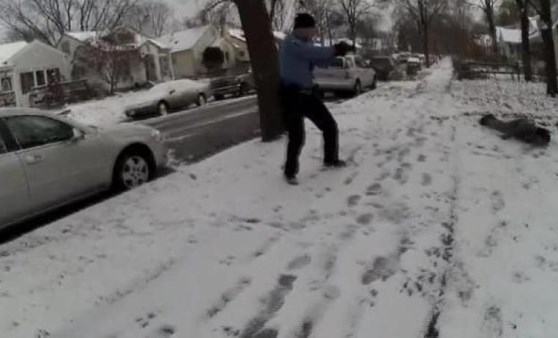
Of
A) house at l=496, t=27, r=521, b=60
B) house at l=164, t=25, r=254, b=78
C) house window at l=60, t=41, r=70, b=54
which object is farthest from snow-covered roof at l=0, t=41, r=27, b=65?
house at l=496, t=27, r=521, b=60

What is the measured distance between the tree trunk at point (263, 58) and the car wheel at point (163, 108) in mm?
19038

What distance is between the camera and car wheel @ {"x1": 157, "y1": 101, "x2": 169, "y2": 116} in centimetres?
2822

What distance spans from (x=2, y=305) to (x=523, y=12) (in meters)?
25.4

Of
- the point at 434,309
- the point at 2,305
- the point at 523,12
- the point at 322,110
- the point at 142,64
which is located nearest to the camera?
the point at 434,309

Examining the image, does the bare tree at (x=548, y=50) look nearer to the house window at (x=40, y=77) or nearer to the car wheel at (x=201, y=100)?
the car wheel at (x=201, y=100)

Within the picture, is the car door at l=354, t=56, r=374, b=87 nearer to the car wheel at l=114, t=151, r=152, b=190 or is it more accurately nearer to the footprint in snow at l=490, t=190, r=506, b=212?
the car wheel at l=114, t=151, r=152, b=190

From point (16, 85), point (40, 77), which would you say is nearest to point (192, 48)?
point (40, 77)

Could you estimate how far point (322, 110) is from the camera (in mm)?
A: 7504

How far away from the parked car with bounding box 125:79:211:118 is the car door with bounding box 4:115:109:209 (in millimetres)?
20033

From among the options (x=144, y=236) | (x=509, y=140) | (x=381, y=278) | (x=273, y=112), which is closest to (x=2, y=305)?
(x=144, y=236)

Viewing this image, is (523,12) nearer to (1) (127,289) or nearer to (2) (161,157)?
(2) (161,157)

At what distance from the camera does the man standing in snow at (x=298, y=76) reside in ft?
23.2

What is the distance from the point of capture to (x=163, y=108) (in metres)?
28.6

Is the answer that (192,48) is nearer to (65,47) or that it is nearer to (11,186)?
(65,47)
